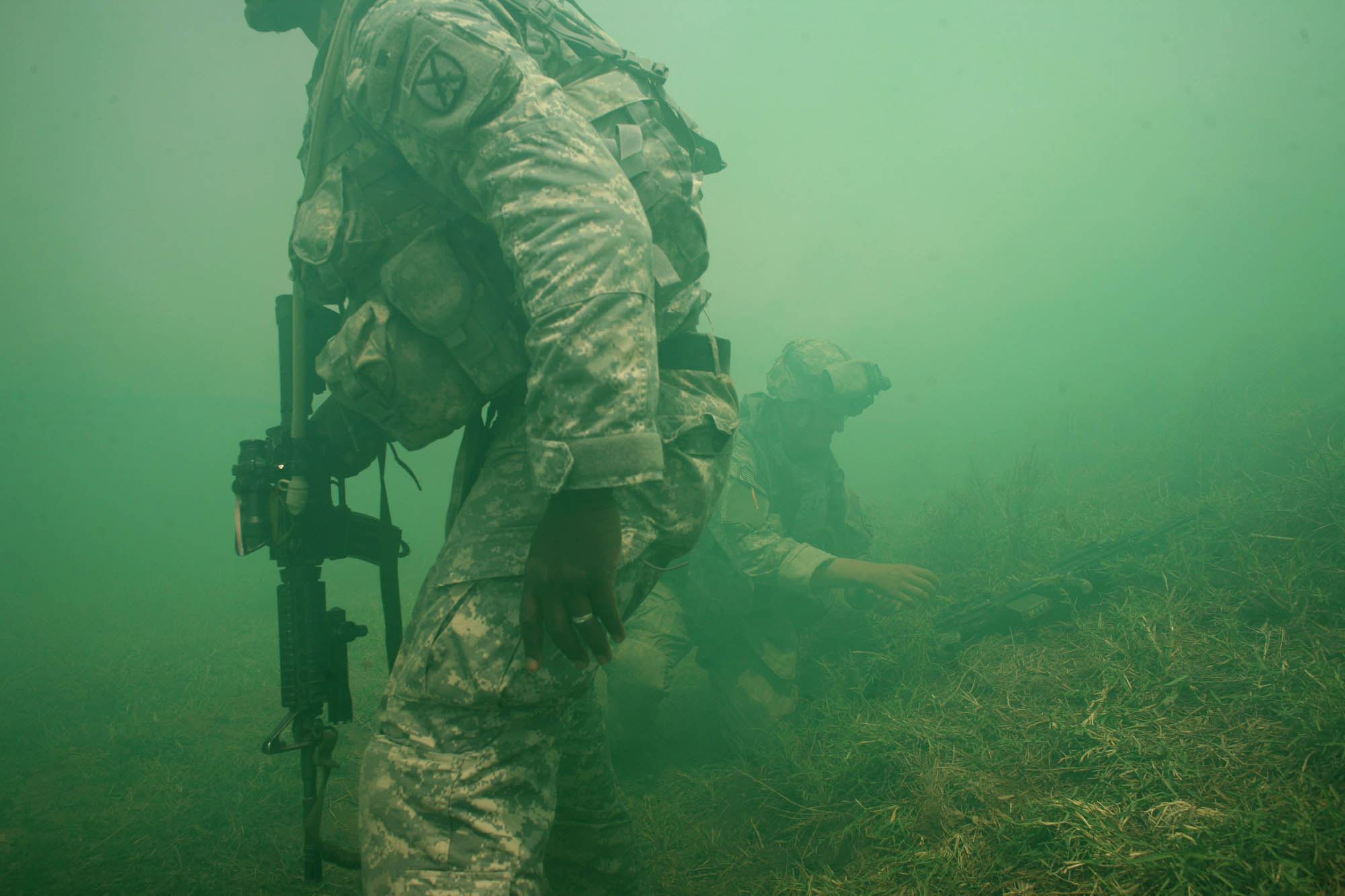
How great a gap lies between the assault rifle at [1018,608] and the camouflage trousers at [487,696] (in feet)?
8.83

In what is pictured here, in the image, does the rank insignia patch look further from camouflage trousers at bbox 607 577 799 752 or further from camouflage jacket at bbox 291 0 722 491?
camouflage trousers at bbox 607 577 799 752

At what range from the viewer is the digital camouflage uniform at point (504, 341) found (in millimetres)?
1111

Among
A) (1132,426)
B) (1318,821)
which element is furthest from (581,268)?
(1132,426)

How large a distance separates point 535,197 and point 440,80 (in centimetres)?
33

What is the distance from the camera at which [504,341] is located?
58.7 inches

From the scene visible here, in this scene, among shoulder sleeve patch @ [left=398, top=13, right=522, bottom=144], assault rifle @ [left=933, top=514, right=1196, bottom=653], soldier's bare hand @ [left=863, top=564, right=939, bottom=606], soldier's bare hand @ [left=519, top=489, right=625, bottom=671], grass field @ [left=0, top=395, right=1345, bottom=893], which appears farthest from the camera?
soldier's bare hand @ [left=863, top=564, right=939, bottom=606]

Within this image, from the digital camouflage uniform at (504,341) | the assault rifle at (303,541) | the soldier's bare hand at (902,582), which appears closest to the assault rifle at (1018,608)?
the soldier's bare hand at (902,582)

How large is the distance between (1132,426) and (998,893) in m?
12.6

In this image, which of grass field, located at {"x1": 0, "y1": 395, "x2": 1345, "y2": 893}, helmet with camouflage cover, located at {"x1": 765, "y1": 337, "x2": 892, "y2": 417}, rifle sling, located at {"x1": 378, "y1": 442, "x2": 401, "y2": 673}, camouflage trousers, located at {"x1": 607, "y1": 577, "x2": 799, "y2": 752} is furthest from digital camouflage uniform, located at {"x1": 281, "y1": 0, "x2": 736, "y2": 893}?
helmet with camouflage cover, located at {"x1": 765, "y1": 337, "x2": 892, "y2": 417}

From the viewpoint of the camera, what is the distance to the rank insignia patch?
1205 millimetres

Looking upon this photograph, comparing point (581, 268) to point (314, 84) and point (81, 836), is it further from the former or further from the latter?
point (81, 836)

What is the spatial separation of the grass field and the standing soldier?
28 cm

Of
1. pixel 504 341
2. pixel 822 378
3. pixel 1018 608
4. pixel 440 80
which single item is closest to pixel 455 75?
pixel 440 80

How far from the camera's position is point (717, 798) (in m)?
2.98
